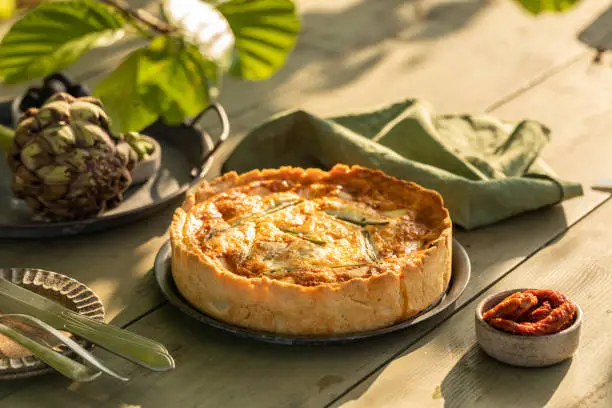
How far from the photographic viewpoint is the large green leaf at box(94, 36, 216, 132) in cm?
221

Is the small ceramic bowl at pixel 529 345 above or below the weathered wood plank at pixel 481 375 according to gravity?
above

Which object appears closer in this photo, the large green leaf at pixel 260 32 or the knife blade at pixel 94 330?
the knife blade at pixel 94 330

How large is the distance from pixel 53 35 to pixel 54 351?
0.81 metres

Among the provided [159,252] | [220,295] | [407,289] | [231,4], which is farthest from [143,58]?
[407,289]

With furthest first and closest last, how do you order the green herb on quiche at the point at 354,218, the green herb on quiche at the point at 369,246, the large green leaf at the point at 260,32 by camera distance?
the large green leaf at the point at 260,32 < the green herb on quiche at the point at 354,218 < the green herb on quiche at the point at 369,246

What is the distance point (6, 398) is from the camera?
1781mm

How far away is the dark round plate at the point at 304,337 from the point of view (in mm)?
1852

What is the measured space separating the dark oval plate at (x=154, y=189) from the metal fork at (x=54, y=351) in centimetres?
43

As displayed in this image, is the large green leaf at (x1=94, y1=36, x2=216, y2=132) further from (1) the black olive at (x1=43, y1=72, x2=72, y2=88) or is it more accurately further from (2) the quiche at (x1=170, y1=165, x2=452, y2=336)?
(1) the black olive at (x1=43, y1=72, x2=72, y2=88)

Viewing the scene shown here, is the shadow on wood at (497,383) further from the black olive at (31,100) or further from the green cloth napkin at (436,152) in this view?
the black olive at (31,100)

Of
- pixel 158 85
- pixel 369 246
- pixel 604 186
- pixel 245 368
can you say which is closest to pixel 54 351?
pixel 245 368

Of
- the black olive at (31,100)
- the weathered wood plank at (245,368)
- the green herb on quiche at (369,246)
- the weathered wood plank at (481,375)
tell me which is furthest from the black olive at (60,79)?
the weathered wood plank at (481,375)

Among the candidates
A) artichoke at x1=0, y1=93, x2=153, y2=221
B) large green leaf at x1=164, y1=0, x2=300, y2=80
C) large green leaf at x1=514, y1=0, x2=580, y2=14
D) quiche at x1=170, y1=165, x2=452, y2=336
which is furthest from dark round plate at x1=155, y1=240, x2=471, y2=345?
large green leaf at x1=514, y1=0, x2=580, y2=14

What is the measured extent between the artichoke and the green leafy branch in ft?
0.26
